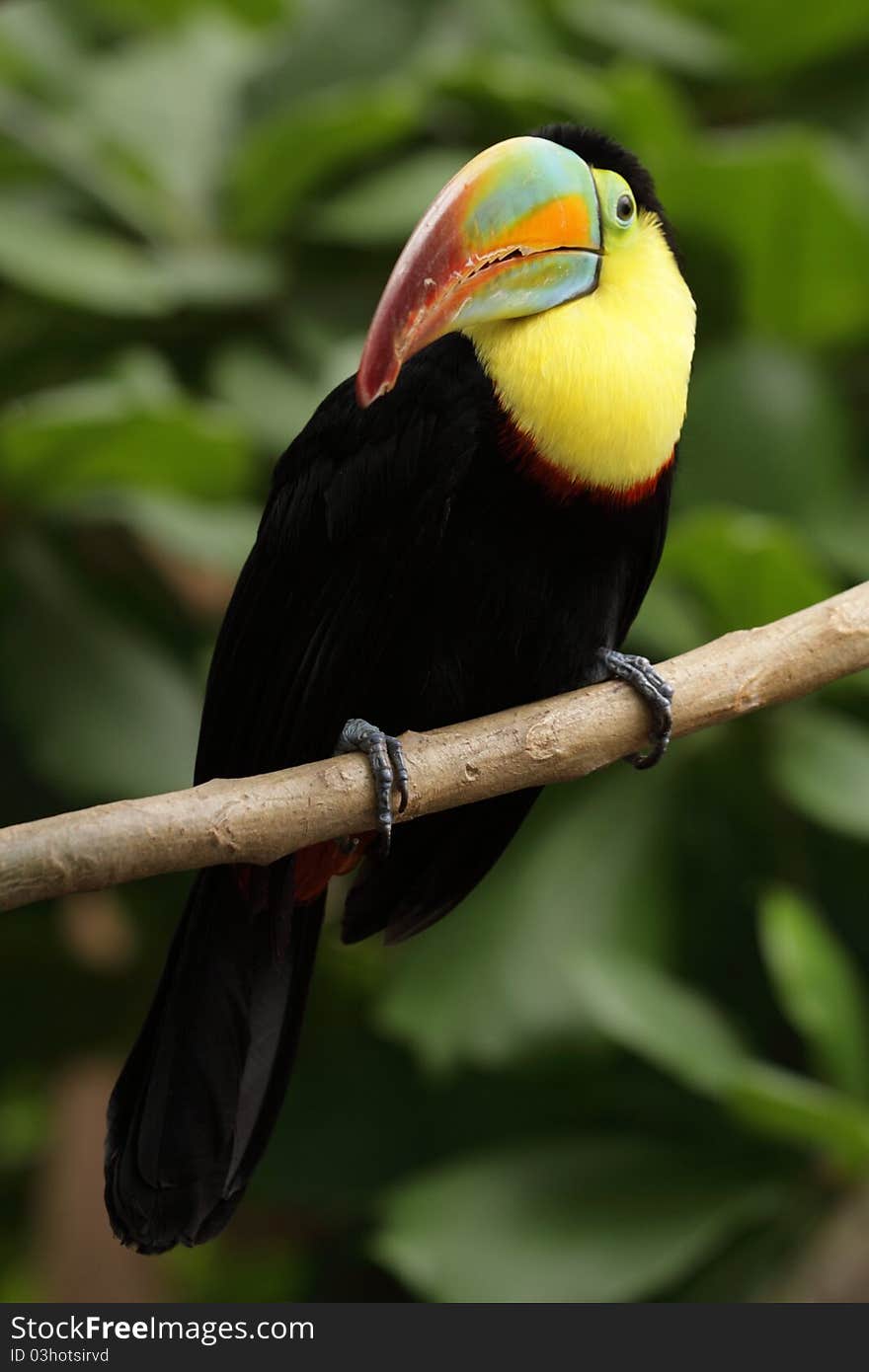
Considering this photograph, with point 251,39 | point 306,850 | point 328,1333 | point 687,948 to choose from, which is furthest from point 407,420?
point 251,39

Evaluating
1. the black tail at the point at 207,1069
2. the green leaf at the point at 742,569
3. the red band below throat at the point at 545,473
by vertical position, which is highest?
the green leaf at the point at 742,569

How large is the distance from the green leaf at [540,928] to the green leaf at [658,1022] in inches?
3.6

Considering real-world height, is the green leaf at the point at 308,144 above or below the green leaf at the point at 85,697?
above

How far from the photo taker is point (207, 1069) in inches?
61.1

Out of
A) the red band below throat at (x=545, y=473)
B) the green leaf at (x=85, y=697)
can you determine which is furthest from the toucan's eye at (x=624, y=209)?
the green leaf at (x=85, y=697)

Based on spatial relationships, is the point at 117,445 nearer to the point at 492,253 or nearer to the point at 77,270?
the point at 77,270

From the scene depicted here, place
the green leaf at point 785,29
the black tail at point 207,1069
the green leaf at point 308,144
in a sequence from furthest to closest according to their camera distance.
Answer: the green leaf at point 785,29, the green leaf at point 308,144, the black tail at point 207,1069

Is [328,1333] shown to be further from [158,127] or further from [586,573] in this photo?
[158,127]

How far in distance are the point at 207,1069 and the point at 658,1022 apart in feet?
2.12

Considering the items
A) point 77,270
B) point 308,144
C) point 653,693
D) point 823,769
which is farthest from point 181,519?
point 653,693

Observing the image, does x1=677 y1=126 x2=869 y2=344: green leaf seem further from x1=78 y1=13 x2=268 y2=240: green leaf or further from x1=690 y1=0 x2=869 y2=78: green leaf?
x1=78 y1=13 x2=268 y2=240: green leaf

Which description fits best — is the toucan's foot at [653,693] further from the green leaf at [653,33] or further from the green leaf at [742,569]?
the green leaf at [653,33]

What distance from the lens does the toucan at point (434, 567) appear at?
140 centimetres

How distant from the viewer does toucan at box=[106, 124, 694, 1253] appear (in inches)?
55.1
